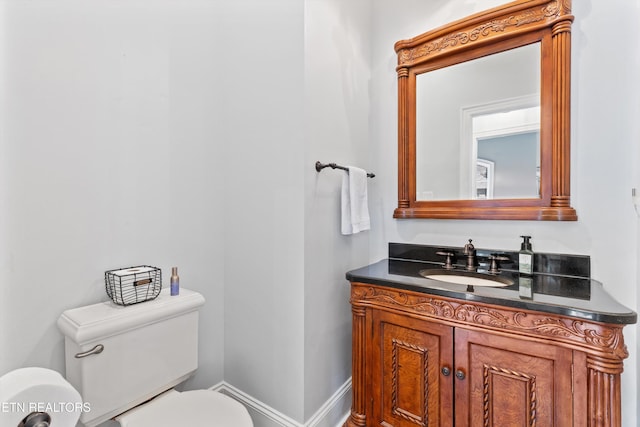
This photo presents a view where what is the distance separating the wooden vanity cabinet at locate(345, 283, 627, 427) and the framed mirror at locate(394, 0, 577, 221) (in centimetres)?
62

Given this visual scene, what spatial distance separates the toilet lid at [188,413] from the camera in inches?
43.4

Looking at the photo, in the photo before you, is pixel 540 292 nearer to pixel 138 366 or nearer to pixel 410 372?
pixel 410 372

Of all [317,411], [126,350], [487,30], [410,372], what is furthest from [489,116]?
[126,350]

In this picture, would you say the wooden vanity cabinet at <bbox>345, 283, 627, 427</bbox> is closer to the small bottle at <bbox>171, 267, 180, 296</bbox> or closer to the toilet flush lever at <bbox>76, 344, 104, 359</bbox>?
the small bottle at <bbox>171, 267, 180, 296</bbox>

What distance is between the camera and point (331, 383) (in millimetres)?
1565

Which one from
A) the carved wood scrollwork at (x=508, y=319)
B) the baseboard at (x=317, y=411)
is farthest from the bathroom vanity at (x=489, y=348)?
the baseboard at (x=317, y=411)

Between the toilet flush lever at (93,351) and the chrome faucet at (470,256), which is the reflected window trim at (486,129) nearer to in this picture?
the chrome faucet at (470,256)

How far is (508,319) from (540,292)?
18 centimetres

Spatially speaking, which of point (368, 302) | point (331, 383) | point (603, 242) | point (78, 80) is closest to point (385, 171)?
point (368, 302)

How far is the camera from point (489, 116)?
1.55 m

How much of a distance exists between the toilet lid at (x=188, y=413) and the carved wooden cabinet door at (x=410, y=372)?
1.95 ft

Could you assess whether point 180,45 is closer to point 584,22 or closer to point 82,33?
point 82,33

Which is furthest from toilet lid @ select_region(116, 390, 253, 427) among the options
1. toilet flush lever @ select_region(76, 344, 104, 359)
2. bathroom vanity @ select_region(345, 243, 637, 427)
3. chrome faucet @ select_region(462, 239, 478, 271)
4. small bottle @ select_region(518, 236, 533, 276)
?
small bottle @ select_region(518, 236, 533, 276)

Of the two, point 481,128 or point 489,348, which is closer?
point 489,348
